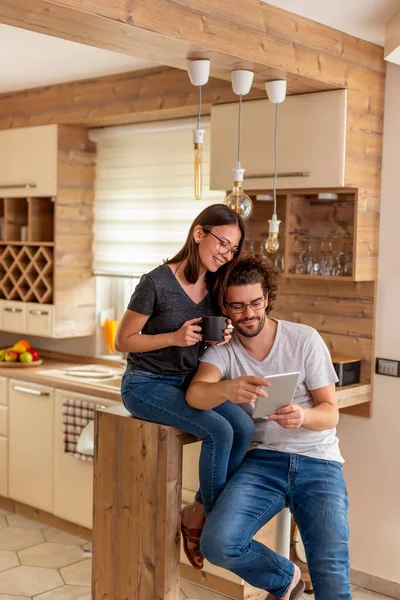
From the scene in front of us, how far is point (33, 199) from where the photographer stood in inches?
201

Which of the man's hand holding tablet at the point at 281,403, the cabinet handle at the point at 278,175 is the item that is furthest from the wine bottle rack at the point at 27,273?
the man's hand holding tablet at the point at 281,403

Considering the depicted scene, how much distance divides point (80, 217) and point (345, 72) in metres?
2.15

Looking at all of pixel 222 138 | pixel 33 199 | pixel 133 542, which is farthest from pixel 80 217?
pixel 133 542

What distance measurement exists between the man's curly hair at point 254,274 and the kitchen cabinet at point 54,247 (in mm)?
2304

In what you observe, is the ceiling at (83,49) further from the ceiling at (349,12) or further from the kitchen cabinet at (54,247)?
the kitchen cabinet at (54,247)

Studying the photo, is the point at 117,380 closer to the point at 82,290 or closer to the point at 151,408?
the point at 82,290

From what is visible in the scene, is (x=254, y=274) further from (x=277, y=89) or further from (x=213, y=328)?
(x=277, y=89)

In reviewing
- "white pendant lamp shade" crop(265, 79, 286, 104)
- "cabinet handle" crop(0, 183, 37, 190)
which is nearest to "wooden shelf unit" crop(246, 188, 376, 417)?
"white pendant lamp shade" crop(265, 79, 286, 104)

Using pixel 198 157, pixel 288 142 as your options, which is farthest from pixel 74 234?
pixel 198 157

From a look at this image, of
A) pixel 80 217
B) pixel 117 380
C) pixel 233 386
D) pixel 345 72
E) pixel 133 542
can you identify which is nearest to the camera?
pixel 233 386

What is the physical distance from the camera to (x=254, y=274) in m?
2.86

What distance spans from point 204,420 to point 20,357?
2615mm

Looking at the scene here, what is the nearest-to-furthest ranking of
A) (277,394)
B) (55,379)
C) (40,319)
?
(277,394) → (55,379) → (40,319)

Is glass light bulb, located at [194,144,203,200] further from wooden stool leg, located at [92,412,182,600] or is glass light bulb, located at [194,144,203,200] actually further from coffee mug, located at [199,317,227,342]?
wooden stool leg, located at [92,412,182,600]
